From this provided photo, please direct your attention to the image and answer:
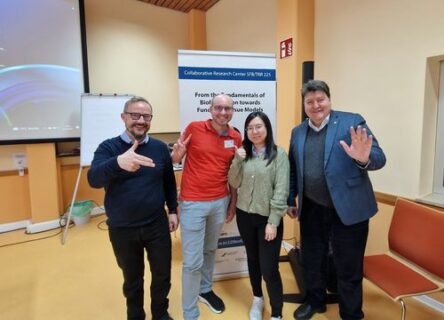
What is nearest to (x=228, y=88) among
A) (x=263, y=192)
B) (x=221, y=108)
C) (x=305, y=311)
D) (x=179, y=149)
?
(x=221, y=108)

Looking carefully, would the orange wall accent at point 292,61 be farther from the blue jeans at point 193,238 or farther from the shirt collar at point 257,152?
the blue jeans at point 193,238

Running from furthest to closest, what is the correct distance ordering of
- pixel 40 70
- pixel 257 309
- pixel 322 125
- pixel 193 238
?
pixel 40 70 < pixel 257 309 < pixel 193 238 < pixel 322 125

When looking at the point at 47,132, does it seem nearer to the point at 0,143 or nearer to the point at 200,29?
the point at 0,143

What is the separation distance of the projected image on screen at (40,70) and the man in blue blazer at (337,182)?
3.13 metres

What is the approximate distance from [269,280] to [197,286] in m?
0.49

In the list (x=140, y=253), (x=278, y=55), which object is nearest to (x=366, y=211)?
(x=140, y=253)

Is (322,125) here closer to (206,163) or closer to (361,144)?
(361,144)

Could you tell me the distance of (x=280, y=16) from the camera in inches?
121

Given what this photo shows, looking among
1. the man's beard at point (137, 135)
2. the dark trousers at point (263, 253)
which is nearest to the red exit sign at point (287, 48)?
the dark trousers at point (263, 253)

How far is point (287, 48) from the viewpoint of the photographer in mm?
3012

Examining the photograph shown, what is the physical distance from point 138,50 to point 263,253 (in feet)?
12.9

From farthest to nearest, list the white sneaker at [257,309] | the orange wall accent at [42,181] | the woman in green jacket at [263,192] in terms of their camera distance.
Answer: the orange wall accent at [42,181], the white sneaker at [257,309], the woman in green jacket at [263,192]

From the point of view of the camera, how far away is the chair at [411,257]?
5.32 feet

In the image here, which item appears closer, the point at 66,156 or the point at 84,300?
the point at 84,300
